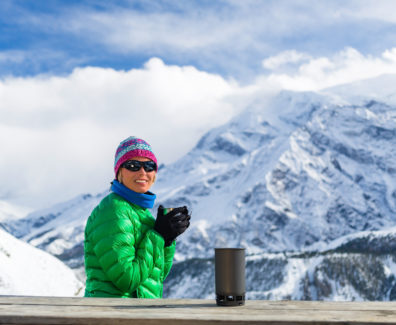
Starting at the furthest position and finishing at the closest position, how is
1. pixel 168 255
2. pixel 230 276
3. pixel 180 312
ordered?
pixel 168 255
pixel 230 276
pixel 180 312

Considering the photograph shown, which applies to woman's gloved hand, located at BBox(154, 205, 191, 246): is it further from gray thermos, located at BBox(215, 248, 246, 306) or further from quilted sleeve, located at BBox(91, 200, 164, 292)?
gray thermos, located at BBox(215, 248, 246, 306)

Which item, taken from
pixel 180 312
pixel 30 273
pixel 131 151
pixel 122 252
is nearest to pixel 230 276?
pixel 180 312

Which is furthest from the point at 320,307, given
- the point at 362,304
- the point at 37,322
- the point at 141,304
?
the point at 37,322

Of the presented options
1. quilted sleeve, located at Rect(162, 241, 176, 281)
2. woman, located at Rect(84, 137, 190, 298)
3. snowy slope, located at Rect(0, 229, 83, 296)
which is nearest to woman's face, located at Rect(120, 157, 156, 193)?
woman, located at Rect(84, 137, 190, 298)

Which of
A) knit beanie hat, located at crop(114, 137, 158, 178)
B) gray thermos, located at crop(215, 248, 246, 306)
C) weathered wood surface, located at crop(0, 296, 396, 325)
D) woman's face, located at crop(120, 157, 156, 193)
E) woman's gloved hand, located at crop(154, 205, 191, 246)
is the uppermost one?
knit beanie hat, located at crop(114, 137, 158, 178)

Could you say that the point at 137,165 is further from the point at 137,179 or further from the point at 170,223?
the point at 170,223

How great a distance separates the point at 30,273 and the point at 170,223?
7.52m

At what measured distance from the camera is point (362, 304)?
4828 mm

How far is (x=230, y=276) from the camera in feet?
15.8

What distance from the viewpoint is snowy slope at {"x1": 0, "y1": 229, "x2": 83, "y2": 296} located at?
1148 centimetres

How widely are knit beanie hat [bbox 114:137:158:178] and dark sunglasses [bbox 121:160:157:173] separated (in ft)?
0.17

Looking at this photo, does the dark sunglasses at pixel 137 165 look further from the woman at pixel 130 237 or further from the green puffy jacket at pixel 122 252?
the green puffy jacket at pixel 122 252

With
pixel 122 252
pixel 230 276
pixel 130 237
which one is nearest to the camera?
pixel 230 276

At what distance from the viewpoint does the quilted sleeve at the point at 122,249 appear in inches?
216
